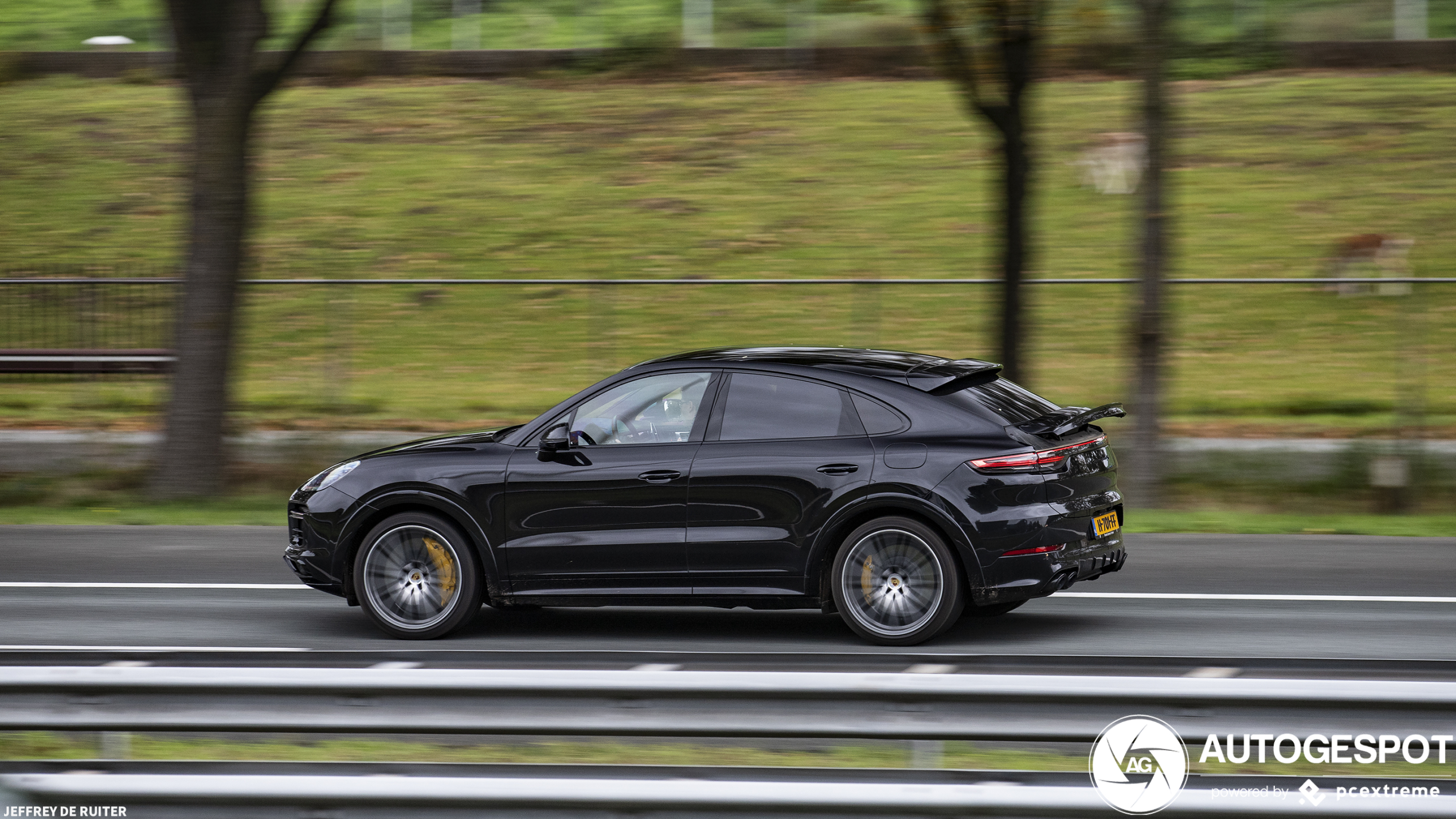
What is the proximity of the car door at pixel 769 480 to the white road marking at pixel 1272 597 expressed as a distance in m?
2.43

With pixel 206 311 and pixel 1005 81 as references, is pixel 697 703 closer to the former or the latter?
pixel 1005 81

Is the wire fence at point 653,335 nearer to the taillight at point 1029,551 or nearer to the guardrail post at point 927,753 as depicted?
the taillight at point 1029,551

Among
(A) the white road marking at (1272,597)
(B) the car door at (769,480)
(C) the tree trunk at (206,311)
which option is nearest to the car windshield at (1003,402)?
(B) the car door at (769,480)

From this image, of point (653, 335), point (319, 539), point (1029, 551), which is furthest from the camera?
point (653, 335)

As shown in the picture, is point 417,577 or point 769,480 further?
point 417,577

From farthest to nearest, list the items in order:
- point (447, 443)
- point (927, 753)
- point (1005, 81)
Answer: point (1005, 81) < point (447, 443) < point (927, 753)

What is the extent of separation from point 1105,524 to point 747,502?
1.88 m

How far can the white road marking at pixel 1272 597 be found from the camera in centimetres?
945

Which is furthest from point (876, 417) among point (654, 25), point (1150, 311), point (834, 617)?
point (654, 25)

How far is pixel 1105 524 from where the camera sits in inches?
319

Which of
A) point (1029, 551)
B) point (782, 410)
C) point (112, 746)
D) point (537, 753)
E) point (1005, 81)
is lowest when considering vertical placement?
point (537, 753)

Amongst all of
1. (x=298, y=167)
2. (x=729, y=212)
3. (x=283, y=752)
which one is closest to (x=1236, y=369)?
(x=729, y=212)

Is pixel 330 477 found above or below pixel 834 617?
above

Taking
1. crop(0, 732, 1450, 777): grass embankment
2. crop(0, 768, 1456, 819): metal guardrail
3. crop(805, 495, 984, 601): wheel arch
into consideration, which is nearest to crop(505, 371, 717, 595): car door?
crop(805, 495, 984, 601): wheel arch
